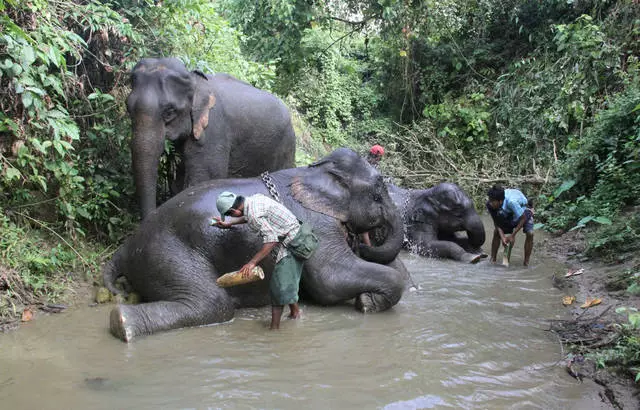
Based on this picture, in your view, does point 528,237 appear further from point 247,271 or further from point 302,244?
point 247,271

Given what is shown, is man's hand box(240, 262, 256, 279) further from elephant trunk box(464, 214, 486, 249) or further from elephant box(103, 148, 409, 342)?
elephant trunk box(464, 214, 486, 249)

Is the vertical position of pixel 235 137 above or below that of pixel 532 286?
above

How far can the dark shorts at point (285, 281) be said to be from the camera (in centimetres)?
468

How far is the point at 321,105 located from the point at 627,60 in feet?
25.9

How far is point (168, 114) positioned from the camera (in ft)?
19.5

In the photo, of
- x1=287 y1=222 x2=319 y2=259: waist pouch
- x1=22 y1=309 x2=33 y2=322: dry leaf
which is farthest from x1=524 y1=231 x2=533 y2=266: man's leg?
x1=22 y1=309 x2=33 y2=322: dry leaf

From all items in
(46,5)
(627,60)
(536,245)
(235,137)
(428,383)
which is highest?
(627,60)

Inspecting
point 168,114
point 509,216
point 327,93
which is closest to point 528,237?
point 509,216

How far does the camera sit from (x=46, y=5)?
5.36m

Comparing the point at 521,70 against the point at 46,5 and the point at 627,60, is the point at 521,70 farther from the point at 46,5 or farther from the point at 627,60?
the point at 46,5

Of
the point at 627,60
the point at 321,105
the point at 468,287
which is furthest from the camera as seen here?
the point at 321,105

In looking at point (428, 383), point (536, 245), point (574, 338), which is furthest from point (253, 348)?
point (536, 245)

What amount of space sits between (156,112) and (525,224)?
4.87m

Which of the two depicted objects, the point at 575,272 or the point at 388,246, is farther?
the point at 575,272
